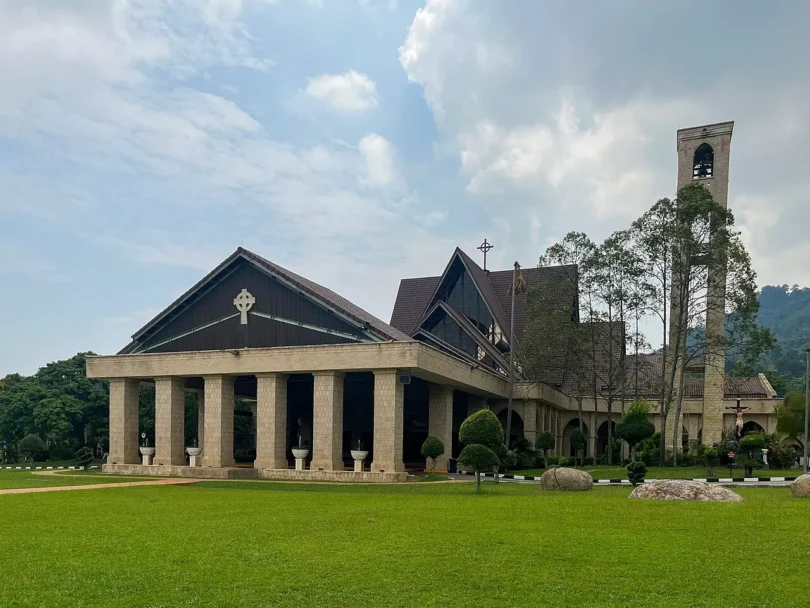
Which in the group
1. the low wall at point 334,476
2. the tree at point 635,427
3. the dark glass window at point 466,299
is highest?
the dark glass window at point 466,299

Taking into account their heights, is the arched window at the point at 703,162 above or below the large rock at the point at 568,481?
above

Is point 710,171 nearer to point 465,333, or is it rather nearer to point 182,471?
point 465,333

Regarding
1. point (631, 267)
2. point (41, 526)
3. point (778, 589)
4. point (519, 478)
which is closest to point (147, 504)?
point (41, 526)

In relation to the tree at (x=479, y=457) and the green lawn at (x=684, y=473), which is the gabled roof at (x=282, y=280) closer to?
the tree at (x=479, y=457)

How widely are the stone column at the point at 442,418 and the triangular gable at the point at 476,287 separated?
36.1 feet

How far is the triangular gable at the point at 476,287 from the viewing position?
44875 mm

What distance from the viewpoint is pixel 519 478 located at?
28797 millimetres

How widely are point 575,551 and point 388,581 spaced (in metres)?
2.87

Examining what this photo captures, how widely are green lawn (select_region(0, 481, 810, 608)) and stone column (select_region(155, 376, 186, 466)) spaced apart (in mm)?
17512

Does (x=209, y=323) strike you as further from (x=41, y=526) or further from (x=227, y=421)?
(x=41, y=526)

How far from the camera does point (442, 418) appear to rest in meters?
33.3

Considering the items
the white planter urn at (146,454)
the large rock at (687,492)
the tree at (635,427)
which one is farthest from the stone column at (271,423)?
the large rock at (687,492)

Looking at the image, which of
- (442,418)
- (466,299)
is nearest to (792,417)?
(466,299)

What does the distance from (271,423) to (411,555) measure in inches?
851
